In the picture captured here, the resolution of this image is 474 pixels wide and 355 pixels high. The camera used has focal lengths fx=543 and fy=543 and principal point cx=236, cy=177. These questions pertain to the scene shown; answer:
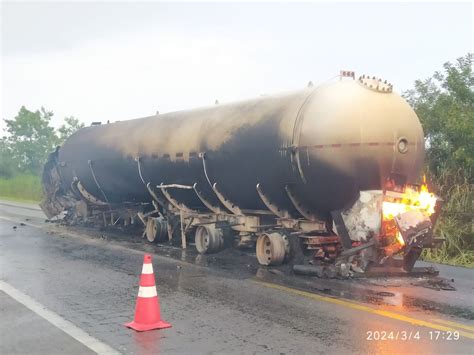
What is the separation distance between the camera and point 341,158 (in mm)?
8828

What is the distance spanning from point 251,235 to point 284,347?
6.11 metres

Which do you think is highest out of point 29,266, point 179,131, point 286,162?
point 179,131

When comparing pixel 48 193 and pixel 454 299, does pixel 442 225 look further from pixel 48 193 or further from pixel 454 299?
pixel 48 193

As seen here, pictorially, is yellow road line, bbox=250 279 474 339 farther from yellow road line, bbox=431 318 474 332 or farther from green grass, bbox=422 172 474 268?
green grass, bbox=422 172 474 268

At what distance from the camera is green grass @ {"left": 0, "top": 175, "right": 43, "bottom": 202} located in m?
40.7

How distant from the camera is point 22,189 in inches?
1703

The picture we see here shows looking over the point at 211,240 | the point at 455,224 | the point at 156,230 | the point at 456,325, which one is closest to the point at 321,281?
the point at 456,325

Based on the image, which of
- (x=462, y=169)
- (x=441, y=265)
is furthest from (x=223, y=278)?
(x=462, y=169)

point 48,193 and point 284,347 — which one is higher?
point 48,193

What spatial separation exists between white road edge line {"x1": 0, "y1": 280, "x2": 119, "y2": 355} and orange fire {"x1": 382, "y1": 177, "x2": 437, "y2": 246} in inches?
200

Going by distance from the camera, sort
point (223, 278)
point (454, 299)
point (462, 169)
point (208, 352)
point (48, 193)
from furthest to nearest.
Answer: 1. point (48, 193)
2. point (462, 169)
3. point (223, 278)
4. point (454, 299)
5. point (208, 352)

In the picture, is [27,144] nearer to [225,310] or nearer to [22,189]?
[22,189]
